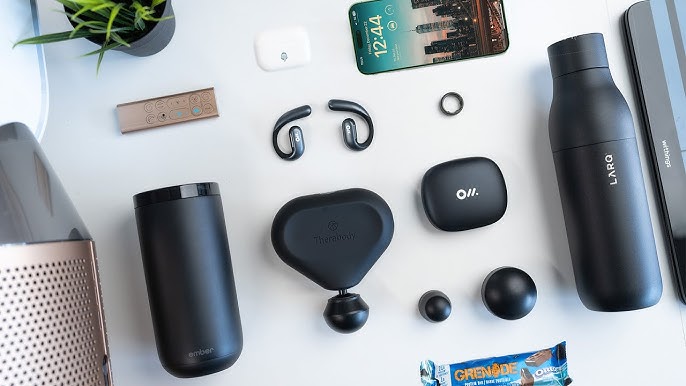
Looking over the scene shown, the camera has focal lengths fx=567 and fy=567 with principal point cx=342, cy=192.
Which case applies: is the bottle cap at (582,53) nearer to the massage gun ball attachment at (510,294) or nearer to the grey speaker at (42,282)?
the massage gun ball attachment at (510,294)

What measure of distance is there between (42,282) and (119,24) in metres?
0.37

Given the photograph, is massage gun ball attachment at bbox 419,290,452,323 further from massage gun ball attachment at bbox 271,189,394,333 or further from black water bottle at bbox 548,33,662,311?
black water bottle at bbox 548,33,662,311

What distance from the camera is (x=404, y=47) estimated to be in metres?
0.86

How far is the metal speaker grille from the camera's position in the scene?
576mm

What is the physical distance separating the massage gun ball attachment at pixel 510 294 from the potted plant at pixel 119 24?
0.59m

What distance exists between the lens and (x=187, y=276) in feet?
2.46

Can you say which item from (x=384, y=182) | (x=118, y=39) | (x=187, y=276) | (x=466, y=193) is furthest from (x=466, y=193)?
(x=118, y=39)

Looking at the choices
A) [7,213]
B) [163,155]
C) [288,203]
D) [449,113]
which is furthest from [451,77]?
[7,213]

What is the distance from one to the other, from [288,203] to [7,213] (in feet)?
1.16

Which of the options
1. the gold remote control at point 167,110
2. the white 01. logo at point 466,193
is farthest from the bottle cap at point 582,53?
the gold remote control at point 167,110

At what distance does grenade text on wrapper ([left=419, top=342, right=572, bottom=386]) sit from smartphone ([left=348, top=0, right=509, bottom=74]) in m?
0.46

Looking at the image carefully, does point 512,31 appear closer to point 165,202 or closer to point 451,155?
point 451,155

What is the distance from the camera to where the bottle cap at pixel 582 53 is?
77 cm

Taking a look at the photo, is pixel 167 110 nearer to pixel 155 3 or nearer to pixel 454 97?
pixel 155 3
